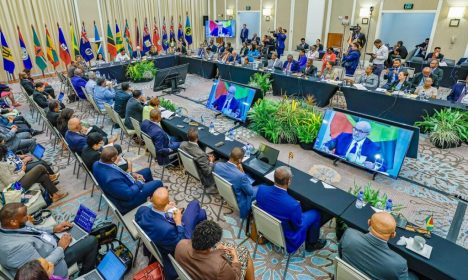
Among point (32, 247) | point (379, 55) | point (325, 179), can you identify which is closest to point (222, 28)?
point (379, 55)

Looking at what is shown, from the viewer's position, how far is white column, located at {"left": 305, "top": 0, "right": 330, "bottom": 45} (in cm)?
1443

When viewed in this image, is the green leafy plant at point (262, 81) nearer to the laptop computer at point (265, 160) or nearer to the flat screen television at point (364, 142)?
the flat screen television at point (364, 142)

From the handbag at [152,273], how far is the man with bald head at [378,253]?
1831 millimetres

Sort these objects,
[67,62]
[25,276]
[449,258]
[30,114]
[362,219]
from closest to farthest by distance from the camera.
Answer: [25,276], [449,258], [362,219], [30,114], [67,62]

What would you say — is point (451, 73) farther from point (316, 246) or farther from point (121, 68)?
point (121, 68)

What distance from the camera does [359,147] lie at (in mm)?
5148

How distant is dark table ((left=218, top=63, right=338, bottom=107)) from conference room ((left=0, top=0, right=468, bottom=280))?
0.13ft

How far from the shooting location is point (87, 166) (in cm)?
411

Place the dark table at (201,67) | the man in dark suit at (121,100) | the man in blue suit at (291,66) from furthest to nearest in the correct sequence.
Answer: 1. the dark table at (201,67)
2. the man in blue suit at (291,66)
3. the man in dark suit at (121,100)

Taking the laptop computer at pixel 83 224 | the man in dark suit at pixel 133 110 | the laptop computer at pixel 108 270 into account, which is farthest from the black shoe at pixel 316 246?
the man in dark suit at pixel 133 110

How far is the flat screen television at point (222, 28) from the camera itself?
1852 centimetres

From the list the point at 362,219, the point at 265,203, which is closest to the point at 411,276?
the point at 362,219

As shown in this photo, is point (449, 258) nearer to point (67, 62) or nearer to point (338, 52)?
point (338, 52)

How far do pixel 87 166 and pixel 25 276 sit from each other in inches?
92.5
